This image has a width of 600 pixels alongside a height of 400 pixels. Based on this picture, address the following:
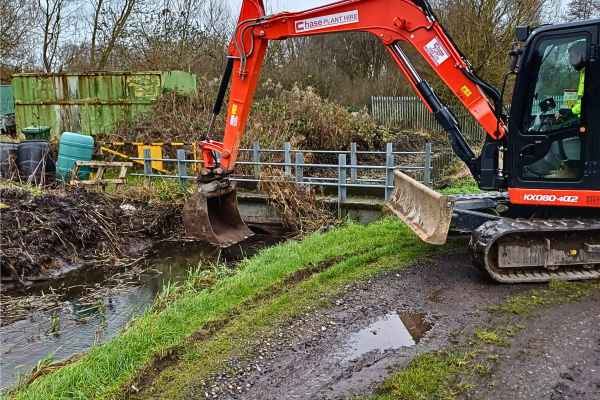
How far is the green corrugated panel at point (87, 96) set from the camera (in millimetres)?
15430

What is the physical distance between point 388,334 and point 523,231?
202 cm

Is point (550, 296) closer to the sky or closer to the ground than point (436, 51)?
closer to the ground

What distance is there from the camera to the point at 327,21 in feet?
22.0

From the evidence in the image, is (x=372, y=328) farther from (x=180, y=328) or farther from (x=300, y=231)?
(x=300, y=231)

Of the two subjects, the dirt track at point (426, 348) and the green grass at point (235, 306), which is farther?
the green grass at point (235, 306)

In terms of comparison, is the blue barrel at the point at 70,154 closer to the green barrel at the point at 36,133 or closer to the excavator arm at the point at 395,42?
the green barrel at the point at 36,133

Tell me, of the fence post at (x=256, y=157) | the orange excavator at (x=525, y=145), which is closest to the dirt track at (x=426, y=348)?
the orange excavator at (x=525, y=145)

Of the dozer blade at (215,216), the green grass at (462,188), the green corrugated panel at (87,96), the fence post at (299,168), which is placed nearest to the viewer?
the dozer blade at (215,216)

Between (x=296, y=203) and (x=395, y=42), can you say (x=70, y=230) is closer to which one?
(x=296, y=203)

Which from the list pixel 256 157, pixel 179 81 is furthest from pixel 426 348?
pixel 179 81

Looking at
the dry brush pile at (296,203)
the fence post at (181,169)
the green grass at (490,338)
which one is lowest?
the green grass at (490,338)

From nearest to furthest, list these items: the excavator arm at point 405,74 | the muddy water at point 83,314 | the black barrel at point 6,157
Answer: the muddy water at point 83,314 < the excavator arm at point 405,74 < the black barrel at point 6,157

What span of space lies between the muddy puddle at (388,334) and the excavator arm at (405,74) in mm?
1091

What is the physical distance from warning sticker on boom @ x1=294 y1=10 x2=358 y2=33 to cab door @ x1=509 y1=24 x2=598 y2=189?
2.21 metres
